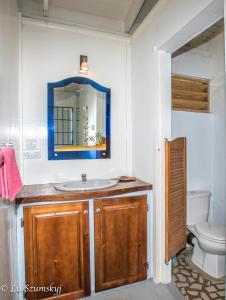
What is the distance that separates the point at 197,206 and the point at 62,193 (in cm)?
168

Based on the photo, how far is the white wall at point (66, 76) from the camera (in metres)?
1.95

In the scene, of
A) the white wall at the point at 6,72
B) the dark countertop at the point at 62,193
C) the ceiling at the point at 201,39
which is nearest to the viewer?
the white wall at the point at 6,72

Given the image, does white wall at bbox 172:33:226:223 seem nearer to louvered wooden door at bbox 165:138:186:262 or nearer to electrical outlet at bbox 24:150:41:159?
louvered wooden door at bbox 165:138:186:262

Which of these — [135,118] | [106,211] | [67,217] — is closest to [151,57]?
[135,118]

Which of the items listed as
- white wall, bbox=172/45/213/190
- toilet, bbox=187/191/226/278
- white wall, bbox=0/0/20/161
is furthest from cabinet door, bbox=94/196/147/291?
white wall, bbox=172/45/213/190

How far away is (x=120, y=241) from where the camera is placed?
1766mm

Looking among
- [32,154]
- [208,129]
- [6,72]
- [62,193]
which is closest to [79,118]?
[32,154]

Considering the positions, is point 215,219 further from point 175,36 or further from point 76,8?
point 76,8

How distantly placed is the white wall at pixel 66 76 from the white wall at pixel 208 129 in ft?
2.28

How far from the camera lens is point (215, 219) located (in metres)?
2.64

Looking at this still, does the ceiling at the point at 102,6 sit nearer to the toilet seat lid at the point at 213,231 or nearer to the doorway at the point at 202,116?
the doorway at the point at 202,116

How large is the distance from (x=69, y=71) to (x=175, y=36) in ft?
3.54

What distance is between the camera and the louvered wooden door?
5.73 feet

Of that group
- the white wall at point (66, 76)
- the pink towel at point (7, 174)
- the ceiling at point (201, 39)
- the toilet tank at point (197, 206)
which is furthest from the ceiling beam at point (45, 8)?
the toilet tank at point (197, 206)
